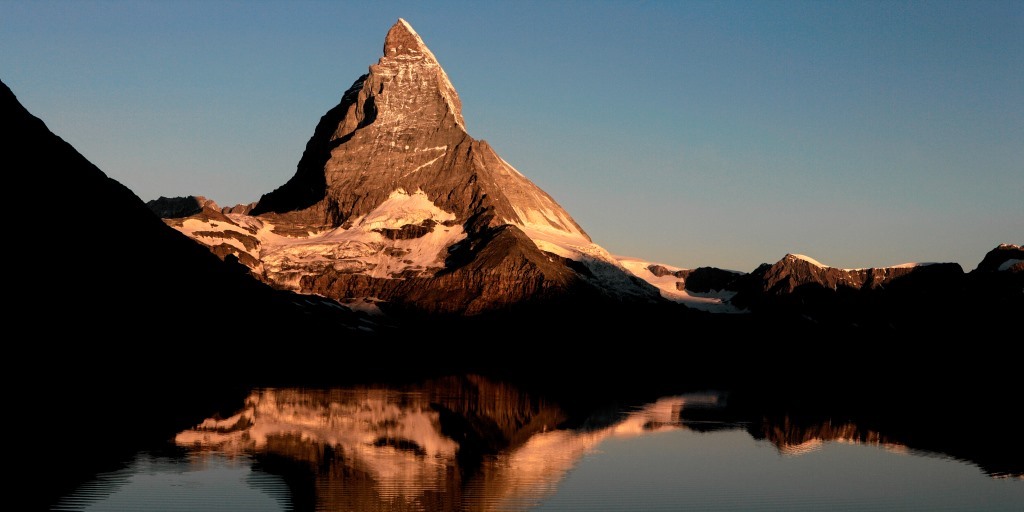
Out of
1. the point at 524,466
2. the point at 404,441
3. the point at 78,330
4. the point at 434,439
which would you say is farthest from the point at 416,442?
the point at 78,330

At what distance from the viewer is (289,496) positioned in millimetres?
87000

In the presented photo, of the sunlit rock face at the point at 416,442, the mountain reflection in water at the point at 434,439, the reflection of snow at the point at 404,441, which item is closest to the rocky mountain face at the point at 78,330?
the reflection of snow at the point at 404,441

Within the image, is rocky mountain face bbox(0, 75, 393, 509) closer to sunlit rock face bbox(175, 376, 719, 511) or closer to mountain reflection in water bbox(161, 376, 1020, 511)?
mountain reflection in water bbox(161, 376, 1020, 511)

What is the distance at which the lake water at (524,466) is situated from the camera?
88312 mm

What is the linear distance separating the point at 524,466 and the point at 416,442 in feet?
60.6

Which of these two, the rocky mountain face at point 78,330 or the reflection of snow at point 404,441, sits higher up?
the rocky mountain face at point 78,330

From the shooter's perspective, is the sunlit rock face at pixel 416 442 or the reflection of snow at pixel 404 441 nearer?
the sunlit rock face at pixel 416 442

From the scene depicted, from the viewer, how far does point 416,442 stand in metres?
123

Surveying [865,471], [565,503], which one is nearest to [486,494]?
[565,503]

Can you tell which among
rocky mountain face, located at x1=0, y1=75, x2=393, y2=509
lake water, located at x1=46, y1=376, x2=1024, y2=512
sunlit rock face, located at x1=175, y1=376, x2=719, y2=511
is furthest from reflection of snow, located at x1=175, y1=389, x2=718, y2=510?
rocky mountain face, located at x1=0, y1=75, x2=393, y2=509

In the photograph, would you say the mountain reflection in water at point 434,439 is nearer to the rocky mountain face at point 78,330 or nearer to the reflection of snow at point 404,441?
the reflection of snow at point 404,441

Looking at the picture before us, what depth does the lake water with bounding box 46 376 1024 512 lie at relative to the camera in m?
88.3

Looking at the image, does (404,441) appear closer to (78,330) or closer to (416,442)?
(416,442)

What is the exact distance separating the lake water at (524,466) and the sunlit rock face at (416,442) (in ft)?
0.90
